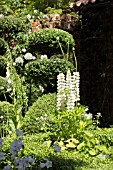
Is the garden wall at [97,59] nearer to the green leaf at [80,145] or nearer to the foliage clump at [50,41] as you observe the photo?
the foliage clump at [50,41]

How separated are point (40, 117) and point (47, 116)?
0.35 feet

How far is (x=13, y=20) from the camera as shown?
7.86 metres

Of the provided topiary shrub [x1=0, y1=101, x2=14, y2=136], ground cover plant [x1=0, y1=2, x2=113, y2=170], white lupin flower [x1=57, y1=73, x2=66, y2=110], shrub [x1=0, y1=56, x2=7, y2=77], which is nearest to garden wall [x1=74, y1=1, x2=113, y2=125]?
ground cover plant [x1=0, y1=2, x2=113, y2=170]

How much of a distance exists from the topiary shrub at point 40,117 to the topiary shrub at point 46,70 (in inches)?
19.5

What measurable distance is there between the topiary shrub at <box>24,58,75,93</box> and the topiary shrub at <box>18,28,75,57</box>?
436mm

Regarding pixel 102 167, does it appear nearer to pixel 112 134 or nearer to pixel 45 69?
pixel 112 134

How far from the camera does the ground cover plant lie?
4.11 meters

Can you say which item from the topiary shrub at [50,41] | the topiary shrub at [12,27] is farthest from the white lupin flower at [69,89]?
the topiary shrub at [12,27]

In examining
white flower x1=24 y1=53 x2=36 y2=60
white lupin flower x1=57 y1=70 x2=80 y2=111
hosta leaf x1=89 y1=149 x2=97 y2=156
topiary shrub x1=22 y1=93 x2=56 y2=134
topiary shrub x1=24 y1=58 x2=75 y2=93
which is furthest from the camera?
white flower x1=24 y1=53 x2=36 y2=60

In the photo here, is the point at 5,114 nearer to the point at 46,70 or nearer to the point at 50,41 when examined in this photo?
the point at 46,70

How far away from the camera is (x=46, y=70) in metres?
6.80

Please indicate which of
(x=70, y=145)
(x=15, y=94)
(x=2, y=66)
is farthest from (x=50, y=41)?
(x=70, y=145)

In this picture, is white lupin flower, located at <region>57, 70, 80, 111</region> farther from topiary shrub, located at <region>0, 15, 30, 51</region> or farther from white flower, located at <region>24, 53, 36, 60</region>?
topiary shrub, located at <region>0, 15, 30, 51</region>

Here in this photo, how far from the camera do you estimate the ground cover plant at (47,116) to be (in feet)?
13.5
